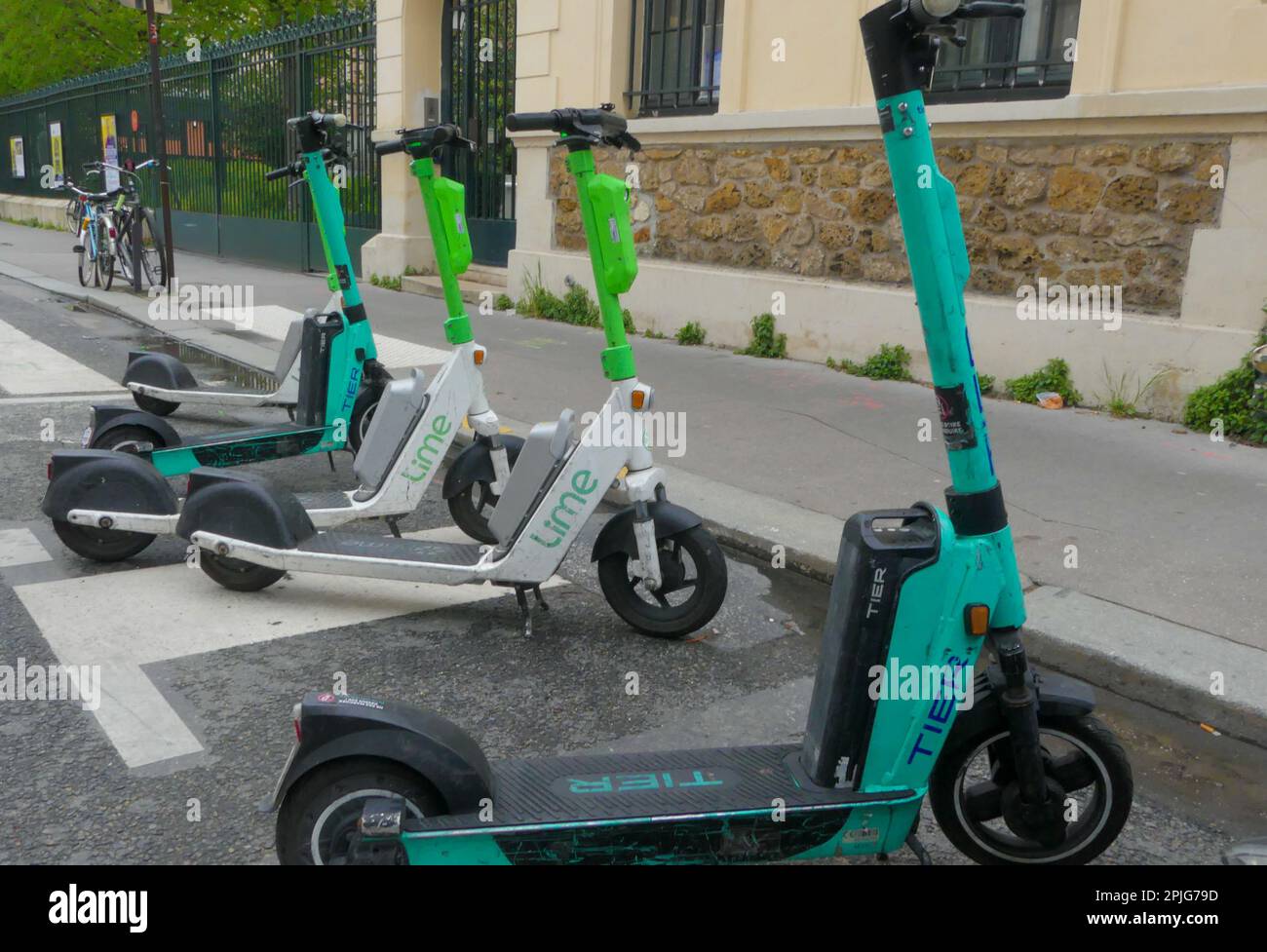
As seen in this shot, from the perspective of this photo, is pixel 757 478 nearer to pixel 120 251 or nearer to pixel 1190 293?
pixel 1190 293

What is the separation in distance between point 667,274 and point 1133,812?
7.56 metres

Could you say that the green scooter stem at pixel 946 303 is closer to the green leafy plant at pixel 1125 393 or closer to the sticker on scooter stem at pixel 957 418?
the sticker on scooter stem at pixel 957 418

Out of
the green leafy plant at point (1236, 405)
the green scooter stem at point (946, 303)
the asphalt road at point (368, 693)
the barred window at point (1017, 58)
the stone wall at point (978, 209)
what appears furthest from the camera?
the barred window at point (1017, 58)

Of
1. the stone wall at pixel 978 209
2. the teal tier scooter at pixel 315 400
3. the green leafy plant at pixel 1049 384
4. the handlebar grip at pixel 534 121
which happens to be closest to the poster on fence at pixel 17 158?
the stone wall at pixel 978 209

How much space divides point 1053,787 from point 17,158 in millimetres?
31448

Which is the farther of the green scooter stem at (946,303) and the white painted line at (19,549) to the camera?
the white painted line at (19,549)

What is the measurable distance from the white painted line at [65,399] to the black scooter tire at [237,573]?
4096 millimetres

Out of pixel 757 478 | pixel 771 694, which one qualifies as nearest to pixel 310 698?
pixel 771 694

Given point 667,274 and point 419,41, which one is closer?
point 667,274

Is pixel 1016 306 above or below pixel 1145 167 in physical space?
below

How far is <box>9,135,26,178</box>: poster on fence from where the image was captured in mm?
27675

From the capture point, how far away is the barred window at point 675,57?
10.0 metres

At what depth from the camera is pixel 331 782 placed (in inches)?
96.2

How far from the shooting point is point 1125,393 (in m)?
7.08
